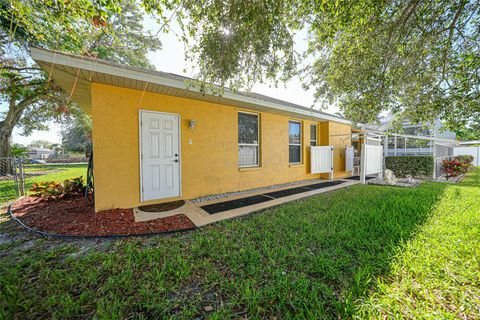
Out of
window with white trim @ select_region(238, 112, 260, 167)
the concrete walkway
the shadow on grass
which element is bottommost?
the shadow on grass

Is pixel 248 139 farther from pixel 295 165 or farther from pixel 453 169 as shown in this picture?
pixel 453 169

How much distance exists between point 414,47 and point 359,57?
3.39 ft

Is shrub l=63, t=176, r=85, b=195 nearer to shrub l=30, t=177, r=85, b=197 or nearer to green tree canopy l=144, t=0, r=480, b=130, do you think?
shrub l=30, t=177, r=85, b=197

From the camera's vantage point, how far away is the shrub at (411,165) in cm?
854

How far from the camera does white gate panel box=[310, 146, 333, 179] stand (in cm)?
793

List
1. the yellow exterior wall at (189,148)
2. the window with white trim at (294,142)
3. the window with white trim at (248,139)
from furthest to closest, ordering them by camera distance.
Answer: the window with white trim at (294,142)
the window with white trim at (248,139)
the yellow exterior wall at (189,148)

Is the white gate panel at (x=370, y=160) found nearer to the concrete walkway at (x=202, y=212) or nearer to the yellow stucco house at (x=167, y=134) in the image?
the yellow stucco house at (x=167, y=134)

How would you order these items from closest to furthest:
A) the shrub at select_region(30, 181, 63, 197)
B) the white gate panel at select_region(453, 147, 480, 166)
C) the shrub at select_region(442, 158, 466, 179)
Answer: the shrub at select_region(30, 181, 63, 197) < the shrub at select_region(442, 158, 466, 179) < the white gate panel at select_region(453, 147, 480, 166)

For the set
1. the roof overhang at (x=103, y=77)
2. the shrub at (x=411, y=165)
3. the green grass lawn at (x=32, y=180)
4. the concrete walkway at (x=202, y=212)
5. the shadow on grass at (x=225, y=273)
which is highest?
the roof overhang at (x=103, y=77)

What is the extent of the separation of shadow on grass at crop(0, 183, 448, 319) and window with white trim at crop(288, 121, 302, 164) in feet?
15.2

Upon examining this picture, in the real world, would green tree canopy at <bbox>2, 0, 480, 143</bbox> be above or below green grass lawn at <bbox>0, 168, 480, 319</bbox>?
above

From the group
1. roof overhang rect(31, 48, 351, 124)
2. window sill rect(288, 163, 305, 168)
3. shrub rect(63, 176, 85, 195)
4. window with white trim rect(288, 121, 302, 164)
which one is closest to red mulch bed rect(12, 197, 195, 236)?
shrub rect(63, 176, 85, 195)

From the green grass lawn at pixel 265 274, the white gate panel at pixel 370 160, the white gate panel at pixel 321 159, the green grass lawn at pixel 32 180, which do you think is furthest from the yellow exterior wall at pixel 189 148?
the green grass lawn at pixel 32 180

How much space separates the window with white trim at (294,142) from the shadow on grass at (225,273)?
4644 mm
